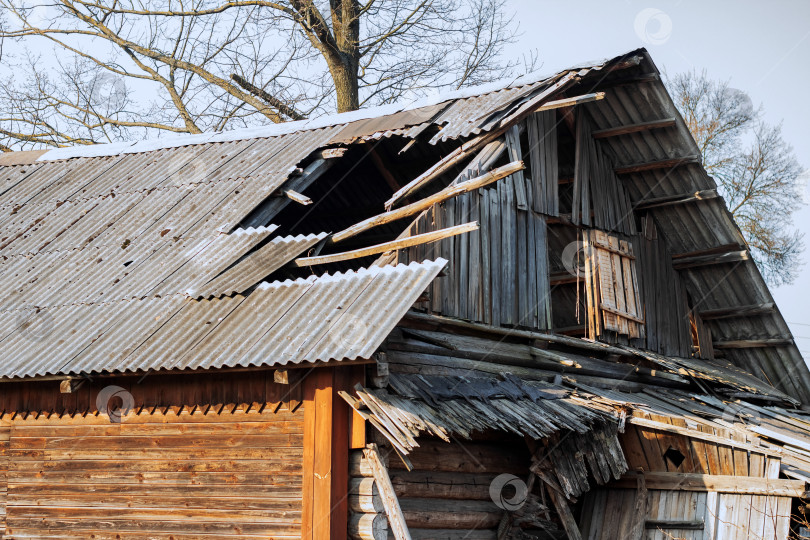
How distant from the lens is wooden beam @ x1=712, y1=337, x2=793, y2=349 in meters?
14.4

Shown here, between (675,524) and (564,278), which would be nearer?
(675,524)

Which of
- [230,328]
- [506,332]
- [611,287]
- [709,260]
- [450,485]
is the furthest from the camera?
[709,260]

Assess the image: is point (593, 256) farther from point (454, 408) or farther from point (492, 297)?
point (454, 408)

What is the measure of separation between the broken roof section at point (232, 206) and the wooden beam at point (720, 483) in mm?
4437

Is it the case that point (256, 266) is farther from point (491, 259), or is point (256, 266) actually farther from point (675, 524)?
point (675, 524)

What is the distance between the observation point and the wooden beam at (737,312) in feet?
45.9

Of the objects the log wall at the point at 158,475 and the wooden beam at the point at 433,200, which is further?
the wooden beam at the point at 433,200

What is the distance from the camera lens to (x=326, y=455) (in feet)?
27.1

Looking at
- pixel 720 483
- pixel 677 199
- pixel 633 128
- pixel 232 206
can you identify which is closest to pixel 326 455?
pixel 232 206

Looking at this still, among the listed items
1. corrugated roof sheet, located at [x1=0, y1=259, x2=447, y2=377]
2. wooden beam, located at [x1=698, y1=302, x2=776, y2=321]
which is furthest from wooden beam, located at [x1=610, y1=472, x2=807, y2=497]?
wooden beam, located at [x1=698, y1=302, x2=776, y2=321]

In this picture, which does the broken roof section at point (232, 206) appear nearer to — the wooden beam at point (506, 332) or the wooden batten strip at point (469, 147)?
the wooden batten strip at point (469, 147)

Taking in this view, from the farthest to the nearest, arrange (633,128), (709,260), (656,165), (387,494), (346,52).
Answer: (346,52) < (709,260) < (656,165) < (633,128) < (387,494)

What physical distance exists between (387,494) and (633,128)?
7.27 metres

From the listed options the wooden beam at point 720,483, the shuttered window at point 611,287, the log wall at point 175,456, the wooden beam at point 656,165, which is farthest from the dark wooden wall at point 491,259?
the wooden beam at point 656,165
